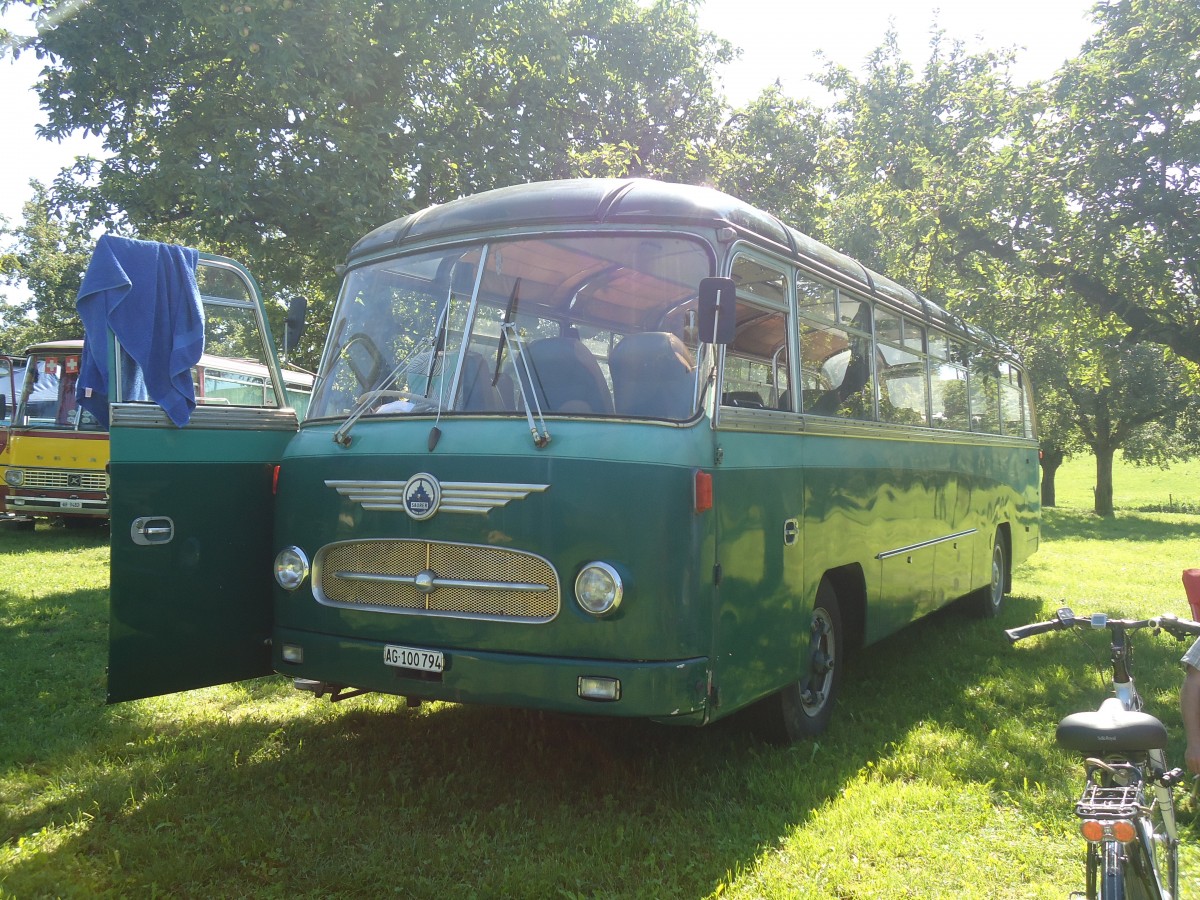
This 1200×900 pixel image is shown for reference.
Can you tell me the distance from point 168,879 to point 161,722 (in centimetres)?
256

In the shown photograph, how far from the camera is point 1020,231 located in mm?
12281

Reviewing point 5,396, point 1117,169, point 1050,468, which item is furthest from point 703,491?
point 1050,468

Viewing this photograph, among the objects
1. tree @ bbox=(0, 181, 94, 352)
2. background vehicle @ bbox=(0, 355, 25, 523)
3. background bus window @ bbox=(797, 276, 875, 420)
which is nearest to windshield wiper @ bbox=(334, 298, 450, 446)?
background bus window @ bbox=(797, 276, 875, 420)

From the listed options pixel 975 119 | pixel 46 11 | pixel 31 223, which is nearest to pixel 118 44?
pixel 46 11

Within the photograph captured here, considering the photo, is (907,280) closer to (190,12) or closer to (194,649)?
(190,12)

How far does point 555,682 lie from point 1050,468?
4247cm

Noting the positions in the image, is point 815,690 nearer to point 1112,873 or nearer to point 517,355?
point 517,355

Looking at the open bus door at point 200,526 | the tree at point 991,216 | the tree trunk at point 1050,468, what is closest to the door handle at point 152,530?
the open bus door at point 200,526

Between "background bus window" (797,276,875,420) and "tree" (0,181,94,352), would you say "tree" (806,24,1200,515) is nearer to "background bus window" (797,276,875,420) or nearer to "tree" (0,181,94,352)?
"background bus window" (797,276,875,420)

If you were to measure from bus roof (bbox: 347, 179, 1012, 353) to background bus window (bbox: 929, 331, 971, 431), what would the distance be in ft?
9.91

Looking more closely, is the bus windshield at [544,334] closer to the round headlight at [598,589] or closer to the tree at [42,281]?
the round headlight at [598,589]

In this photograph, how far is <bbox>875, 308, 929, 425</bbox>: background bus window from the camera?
7234mm

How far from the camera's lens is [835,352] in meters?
6.34

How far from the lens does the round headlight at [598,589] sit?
173 inches
